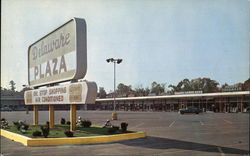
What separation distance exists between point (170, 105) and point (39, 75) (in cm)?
4680

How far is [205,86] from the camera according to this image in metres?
79.6

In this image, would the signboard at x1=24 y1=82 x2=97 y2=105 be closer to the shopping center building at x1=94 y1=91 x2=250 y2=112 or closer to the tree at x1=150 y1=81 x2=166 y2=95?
the shopping center building at x1=94 y1=91 x2=250 y2=112

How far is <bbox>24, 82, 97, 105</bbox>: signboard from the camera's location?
13234mm

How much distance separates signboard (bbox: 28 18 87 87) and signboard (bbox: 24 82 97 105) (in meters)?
0.55

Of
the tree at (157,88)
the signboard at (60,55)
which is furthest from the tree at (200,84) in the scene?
the signboard at (60,55)

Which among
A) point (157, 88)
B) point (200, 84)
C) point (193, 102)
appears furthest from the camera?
point (157, 88)

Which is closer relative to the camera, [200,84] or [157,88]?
[200,84]

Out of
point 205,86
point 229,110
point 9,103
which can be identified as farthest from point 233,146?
point 9,103

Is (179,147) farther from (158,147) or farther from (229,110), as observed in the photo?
(229,110)

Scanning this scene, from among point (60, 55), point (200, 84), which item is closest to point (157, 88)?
point (200, 84)

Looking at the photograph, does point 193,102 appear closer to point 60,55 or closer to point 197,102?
point 197,102

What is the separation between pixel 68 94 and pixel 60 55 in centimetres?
265

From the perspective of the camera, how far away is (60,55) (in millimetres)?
16516

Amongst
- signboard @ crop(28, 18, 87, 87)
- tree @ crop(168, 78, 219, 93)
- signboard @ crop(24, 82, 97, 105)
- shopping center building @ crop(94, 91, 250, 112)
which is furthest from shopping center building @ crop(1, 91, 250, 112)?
signboard @ crop(24, 82, 97, 105)
